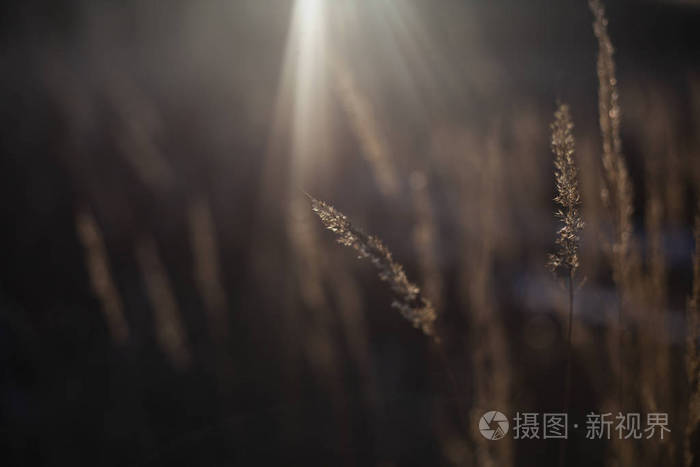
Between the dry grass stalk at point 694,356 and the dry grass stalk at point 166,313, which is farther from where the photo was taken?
the dry grass stalk at point 166,313

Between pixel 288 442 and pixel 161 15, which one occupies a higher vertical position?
pixel 161 15

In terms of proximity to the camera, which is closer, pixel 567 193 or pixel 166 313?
pixel 567 193

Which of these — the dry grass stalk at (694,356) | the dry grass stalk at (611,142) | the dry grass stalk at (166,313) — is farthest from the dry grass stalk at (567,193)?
the dry grass stalk at (166,313)

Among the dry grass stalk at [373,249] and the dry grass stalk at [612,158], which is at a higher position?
the dry grass stalk at [612,158]

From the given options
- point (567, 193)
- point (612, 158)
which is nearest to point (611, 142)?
point (612, 158)

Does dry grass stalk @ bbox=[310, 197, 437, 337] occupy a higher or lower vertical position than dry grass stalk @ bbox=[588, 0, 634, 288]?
lower

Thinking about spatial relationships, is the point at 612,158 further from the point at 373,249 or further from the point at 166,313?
the point at 166,313

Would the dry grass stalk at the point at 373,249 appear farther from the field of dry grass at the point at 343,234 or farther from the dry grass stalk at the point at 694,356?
the dry grass stalk at the point at 694,356

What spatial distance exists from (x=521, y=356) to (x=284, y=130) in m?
2.62

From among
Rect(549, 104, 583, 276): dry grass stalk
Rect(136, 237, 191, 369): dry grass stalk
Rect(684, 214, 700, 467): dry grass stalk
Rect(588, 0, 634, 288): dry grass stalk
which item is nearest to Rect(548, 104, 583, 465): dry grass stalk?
Rect(549, 104, 583, 276): dry grass stalk

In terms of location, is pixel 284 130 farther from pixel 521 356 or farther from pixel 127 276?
pixel 521 356

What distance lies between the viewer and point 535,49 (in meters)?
5.37

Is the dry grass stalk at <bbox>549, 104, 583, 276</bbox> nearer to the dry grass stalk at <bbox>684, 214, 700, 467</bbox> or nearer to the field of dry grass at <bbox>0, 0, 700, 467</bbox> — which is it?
the field of dry grass at <bbox>0, 0, 700, 467</bbox>

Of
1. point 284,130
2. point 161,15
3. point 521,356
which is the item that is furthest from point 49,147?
point 521,356
